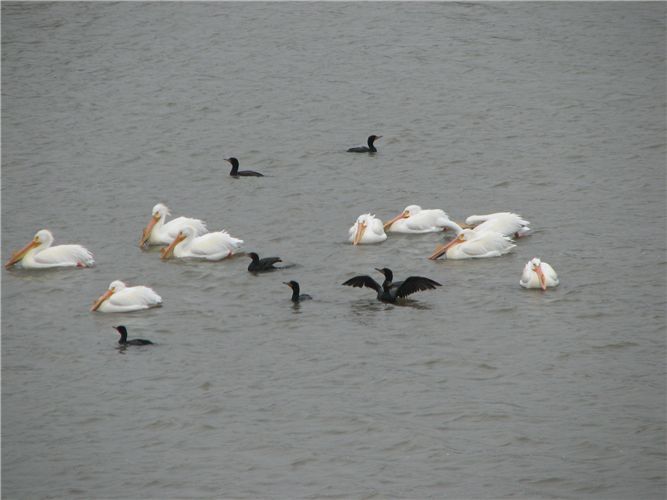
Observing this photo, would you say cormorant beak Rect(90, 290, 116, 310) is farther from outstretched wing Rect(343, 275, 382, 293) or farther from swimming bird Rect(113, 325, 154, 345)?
outstretched wing Rect(343, 275, 382, 293)

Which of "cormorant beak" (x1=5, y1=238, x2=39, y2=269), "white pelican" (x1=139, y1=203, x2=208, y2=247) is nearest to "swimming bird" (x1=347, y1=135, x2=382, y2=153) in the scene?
"white pelican" (x1=139, y1=203, x2=208, y2=247)

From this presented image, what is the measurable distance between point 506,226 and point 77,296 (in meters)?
4.32

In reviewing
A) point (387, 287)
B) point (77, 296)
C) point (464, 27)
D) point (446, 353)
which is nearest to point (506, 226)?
point (387, 287)

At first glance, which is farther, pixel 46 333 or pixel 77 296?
pixel 77 296

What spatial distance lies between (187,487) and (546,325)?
12.5ft

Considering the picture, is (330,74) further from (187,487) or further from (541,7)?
(187,487)

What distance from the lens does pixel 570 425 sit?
8547 mm

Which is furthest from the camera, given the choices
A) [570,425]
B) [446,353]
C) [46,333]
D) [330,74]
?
[330,74]

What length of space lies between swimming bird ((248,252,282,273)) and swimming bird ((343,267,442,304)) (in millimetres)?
1011

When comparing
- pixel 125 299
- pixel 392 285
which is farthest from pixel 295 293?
pixel 125 299

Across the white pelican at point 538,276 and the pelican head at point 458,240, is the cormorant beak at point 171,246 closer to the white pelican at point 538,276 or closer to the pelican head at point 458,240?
the pelican head at point 458,240

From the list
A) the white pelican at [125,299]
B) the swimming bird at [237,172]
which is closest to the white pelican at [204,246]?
the white pelican at [125,299]

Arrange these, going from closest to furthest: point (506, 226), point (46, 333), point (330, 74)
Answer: point (46, 333), point (506, 226), point (330, 74)

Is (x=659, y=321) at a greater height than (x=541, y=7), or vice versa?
(x=541, y=7)
